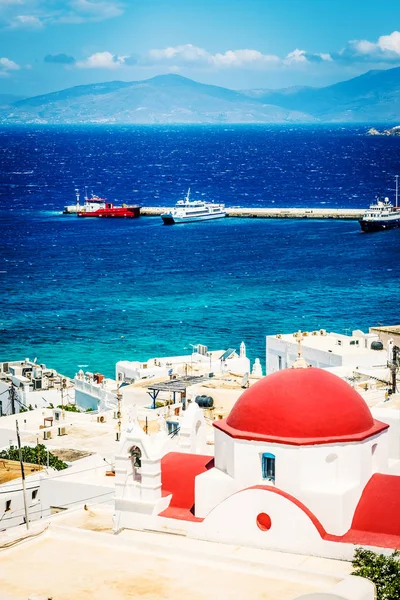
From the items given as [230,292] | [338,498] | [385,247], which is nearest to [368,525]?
[338,498]

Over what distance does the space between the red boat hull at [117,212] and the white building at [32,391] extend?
10581cm

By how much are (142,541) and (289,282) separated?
3113 inches

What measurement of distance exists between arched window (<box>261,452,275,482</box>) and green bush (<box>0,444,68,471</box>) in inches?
487

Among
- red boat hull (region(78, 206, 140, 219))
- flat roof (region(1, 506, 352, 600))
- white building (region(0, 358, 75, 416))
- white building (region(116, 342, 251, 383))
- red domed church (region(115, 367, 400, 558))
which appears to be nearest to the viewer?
flat roof (region(1, 506, 352, 600))

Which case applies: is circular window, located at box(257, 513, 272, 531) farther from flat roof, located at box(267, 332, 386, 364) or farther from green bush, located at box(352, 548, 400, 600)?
flat roof, located at box(267, 332, 386, 364)

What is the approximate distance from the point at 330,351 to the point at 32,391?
12924mm

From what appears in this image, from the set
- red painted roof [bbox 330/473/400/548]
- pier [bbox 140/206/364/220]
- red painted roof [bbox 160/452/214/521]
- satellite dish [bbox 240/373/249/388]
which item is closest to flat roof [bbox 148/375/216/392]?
satellite dish [bbox 240/373/249/388]

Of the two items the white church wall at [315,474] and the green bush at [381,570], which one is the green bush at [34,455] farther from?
the green bush at [381,570]

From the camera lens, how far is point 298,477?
22391 millimetres

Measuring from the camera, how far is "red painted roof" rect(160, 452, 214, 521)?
949 inches

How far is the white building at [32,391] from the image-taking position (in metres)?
53.2

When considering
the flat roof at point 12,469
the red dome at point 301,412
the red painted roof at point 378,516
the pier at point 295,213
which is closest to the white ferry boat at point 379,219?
the pier at point 295,213

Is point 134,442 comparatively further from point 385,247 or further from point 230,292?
point 385,247

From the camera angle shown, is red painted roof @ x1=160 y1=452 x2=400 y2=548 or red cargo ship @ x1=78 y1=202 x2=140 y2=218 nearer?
red painted roof @ x1=160 y1=452 x2=400 y2=548
